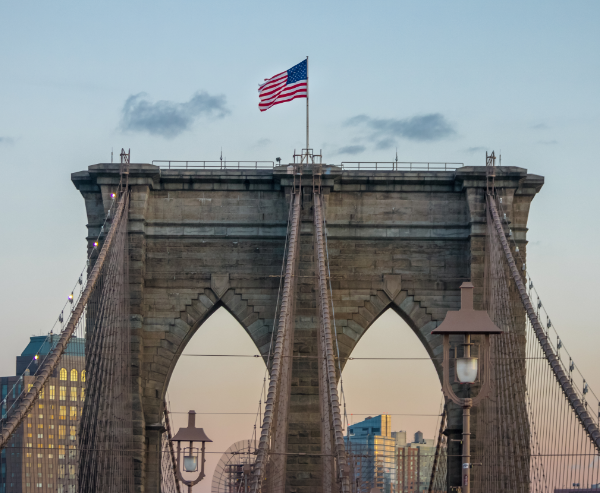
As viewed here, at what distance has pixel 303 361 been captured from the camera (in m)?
36.7

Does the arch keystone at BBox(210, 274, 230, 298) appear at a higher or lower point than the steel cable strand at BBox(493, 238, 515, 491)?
higher

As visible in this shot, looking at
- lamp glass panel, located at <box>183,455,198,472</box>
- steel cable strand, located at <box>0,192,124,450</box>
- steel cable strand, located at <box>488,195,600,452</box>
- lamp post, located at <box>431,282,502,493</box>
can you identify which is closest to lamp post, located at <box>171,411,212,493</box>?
lamp glass panel, located at <box>183,455,198,472</box>

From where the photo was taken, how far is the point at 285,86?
3975cm

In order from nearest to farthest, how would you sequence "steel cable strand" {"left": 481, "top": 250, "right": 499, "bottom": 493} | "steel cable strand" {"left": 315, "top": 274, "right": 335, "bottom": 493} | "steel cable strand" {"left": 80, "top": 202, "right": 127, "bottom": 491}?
"steel cable strand" {"left": 315, "top": 274, "right": 335, "bottom": 493} < "steel cable strand" {"left": 80, "top": 202, "right": 127, "bottom": 491} < "steel cable strand" {"left": 481, "top": 250, "right": 499, "bottom": 493}

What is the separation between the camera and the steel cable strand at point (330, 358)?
74.9 ft

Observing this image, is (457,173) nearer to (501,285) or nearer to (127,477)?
(501,285)

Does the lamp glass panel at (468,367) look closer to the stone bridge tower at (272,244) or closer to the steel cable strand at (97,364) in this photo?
the steel cable strand at (97,364)

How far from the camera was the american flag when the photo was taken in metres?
39.7

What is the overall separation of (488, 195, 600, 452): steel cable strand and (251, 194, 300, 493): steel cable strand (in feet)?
18.3

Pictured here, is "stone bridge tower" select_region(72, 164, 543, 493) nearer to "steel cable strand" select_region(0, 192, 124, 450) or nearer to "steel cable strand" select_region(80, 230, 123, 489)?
"steel cable strand" select_region(80, 230, 123, 489)

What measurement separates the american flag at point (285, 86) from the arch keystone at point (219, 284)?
551 cm

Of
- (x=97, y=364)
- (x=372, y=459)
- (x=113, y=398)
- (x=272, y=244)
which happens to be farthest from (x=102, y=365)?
(x=372, y=459)

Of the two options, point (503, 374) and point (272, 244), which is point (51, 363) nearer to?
point (272, 244)

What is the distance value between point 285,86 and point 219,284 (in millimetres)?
6385
